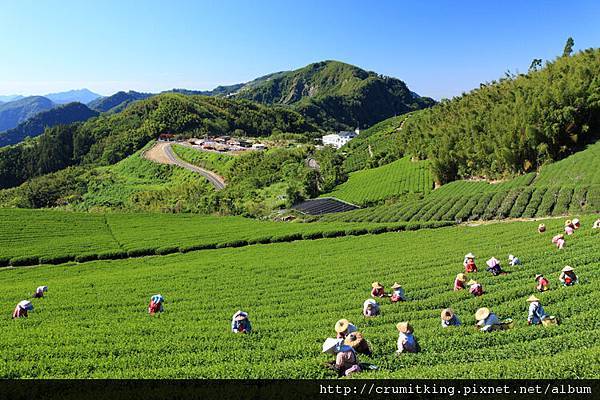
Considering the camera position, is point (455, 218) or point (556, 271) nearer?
point (556, 271)

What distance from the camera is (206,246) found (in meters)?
38.5

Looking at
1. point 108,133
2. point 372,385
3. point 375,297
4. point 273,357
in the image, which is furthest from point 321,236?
point 108,133

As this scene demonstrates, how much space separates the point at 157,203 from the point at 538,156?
208 feet

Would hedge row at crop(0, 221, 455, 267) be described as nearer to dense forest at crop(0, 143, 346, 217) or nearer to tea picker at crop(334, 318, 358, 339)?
dense forest at crop(0, 143, 346, 217)

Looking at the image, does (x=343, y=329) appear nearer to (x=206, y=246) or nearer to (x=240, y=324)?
(x=240, y=324)

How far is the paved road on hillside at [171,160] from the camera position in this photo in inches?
3734

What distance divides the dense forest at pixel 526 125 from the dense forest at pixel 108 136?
375 feet

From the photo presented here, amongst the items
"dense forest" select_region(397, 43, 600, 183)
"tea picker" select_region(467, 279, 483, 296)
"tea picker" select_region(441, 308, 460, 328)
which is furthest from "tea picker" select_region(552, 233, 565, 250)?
"dense forest" select_region(397, 43, 600, 183)

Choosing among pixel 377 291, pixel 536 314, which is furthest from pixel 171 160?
pixel 536 314

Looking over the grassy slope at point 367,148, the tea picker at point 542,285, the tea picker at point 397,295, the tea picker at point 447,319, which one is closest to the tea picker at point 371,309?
the tea picker at point 397,295

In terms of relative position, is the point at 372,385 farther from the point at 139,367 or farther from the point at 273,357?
the point at 139,367

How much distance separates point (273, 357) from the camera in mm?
10922

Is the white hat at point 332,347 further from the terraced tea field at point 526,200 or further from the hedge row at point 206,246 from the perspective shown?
the terraced tea field at point 526,200

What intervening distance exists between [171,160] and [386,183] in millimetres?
68243
